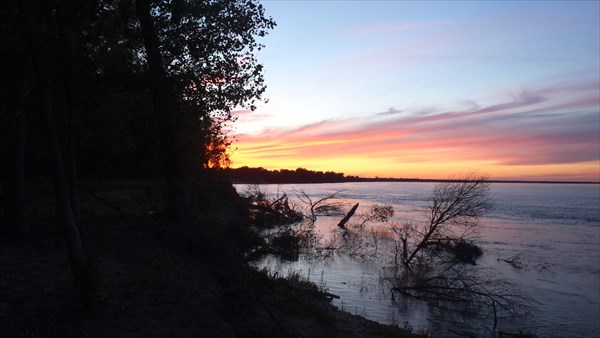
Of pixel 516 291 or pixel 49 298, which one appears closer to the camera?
pixel 49 298

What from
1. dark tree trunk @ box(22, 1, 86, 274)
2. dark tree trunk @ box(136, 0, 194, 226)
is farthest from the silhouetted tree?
dark tree trunk @ box(22, 1, 86, 274)

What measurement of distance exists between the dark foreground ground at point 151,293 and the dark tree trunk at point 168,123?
1.03 m

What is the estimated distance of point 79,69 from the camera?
8773mm

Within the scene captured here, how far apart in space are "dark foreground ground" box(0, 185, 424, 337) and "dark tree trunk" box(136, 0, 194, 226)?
103 centimetres

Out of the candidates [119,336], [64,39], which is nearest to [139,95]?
[64,39]

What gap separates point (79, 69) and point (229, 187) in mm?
31446

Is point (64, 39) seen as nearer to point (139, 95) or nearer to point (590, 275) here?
point (139, 95)

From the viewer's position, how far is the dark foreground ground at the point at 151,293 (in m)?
7.50

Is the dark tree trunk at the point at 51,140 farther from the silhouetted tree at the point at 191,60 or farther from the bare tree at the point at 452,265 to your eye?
the bare tree at the point at 452,265

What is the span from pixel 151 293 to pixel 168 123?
22.6 feet

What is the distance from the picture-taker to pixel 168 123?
14766mm

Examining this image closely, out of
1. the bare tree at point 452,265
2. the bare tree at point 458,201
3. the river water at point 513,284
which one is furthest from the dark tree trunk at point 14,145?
the bare tree at point 458,201

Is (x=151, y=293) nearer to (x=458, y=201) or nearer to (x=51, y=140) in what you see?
(x=51, y=140)

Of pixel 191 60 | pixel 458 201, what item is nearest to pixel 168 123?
pixel 191 60
